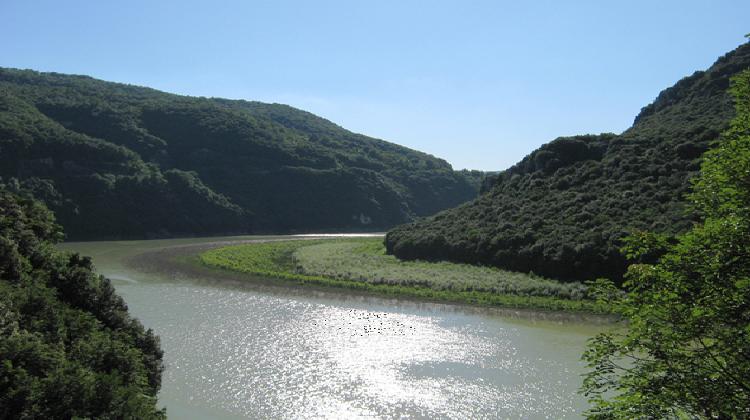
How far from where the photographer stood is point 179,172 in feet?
379

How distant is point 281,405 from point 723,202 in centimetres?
1371

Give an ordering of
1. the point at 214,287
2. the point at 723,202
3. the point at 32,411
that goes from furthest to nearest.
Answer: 1. the point at 214,287
2. the point at 32,411
3. the point at 723,202

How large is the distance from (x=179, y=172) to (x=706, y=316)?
116 meters

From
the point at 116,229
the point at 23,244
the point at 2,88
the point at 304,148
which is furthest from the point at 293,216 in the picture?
the point at 23,244

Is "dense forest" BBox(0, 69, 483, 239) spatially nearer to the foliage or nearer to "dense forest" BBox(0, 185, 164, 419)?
"dense forest" BBox(0, 185, 164, 419)

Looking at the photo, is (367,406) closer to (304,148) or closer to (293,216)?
(293,216)

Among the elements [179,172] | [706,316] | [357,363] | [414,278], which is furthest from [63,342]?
[179,172]

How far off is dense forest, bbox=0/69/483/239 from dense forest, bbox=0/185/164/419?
7628 centimetres

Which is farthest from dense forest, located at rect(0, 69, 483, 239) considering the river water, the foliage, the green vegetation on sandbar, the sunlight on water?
the foliage

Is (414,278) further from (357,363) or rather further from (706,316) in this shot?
(706,316)

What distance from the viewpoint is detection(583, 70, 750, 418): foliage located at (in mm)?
9250

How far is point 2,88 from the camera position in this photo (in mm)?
122125

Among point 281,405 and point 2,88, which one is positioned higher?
point 2,88

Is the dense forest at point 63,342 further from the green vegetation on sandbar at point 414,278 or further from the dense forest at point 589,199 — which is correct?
the dense forest at point 589,199
